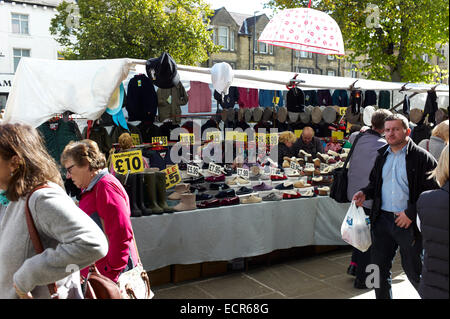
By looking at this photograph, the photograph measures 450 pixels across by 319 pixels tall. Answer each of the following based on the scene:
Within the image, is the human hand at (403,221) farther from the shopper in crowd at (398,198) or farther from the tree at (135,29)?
the tree at (135,29)

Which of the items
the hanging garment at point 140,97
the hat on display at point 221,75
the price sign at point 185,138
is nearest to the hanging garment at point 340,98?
the price sign at point 185,138

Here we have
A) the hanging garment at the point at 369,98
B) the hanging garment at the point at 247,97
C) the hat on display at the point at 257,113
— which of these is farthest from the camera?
the hanging garment at the point at 247,97

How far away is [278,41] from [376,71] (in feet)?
37.2

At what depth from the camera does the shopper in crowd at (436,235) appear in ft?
5.12

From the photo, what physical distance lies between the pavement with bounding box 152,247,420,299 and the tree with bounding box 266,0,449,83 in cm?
1104

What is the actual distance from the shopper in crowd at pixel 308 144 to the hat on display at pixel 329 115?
136 centimetres

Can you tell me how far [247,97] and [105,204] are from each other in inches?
272

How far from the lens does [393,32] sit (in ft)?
46.4

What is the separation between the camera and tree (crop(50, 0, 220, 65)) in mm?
15789

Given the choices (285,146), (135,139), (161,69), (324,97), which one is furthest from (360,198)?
(324,97)

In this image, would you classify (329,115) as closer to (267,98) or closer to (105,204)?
(267,98)

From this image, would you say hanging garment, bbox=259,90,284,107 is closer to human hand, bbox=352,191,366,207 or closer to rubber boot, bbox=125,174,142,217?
rubber boot, bbox=125,174,142,217

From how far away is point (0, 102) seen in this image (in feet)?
62.0

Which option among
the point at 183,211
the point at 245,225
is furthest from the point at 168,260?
the point at 245,225
